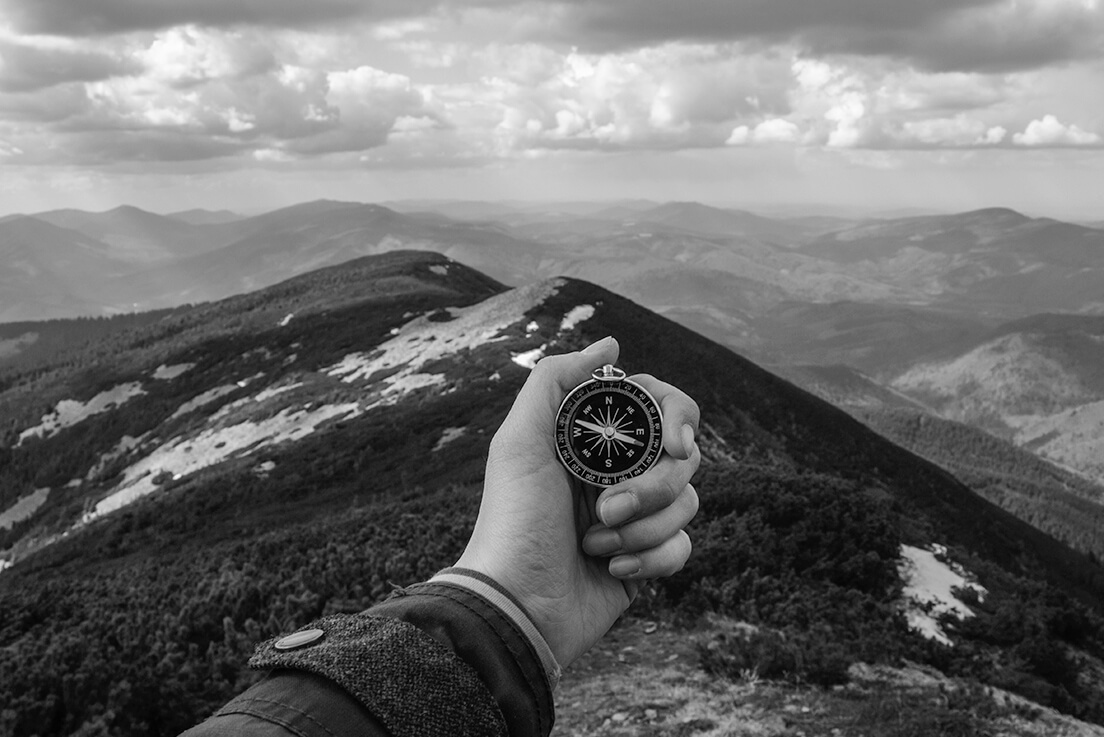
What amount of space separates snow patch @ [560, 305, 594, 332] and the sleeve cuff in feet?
164

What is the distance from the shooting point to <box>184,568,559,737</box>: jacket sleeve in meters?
2.89

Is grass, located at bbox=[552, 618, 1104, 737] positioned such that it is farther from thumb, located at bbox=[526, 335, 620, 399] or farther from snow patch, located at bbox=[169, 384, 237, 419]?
snow patch, located at bbox=[169, 384, 237, 419]

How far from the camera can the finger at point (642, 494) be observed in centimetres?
461

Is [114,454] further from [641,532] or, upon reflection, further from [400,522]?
[641,532]

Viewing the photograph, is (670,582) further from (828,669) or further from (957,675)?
(957,675)

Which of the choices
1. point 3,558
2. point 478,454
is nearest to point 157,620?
A: point 478,454

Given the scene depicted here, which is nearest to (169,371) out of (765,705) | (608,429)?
(765,705)

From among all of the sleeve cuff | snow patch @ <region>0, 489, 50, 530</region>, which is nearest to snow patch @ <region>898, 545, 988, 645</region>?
the sleeve cuff

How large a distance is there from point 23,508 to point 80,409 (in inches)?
928

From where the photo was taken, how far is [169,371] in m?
77.1

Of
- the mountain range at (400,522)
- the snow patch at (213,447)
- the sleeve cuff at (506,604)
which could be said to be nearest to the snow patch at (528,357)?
the mountain range at (400,522)

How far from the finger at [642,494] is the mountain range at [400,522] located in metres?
8.00

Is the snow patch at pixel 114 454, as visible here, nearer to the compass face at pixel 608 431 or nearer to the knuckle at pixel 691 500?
the compass face at pixel 608 431

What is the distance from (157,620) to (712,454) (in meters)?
26.2
